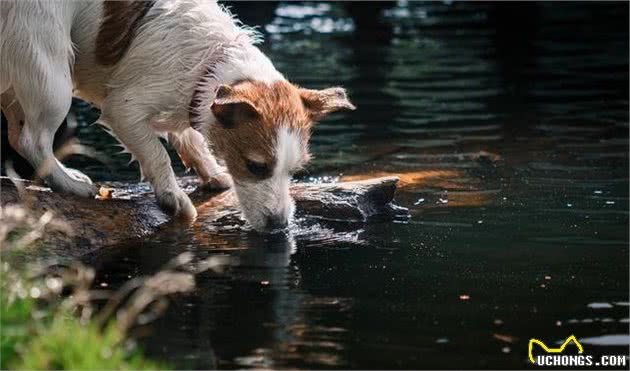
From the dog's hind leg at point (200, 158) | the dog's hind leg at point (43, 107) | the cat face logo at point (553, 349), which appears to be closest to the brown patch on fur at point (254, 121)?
the dog's hind leg at point (43, 107)

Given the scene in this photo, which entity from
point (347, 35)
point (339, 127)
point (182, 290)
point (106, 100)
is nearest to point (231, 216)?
point (106, 100)

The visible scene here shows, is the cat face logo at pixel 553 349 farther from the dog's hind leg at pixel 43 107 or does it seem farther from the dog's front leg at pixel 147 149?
the dog's hind leg at pixel 43 107

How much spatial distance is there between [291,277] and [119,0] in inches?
87.9

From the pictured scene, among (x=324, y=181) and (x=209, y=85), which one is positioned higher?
(x=209, y=85)

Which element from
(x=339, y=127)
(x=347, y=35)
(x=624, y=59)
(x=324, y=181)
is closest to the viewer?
(x=324, y=181)

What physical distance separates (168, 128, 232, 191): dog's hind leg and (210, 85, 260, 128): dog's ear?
123cm

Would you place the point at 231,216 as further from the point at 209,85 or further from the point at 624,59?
the point at 624,59

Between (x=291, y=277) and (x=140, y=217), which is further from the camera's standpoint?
(x=140, y=217)

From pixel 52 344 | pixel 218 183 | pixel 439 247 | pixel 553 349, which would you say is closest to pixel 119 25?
pixel 218 183

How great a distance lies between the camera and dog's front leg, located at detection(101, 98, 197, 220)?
25.5 ft

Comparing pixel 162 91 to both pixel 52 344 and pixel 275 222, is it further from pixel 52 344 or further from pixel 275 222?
pixel 52 344

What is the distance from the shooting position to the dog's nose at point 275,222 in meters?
7.38

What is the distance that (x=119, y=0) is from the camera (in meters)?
7.74

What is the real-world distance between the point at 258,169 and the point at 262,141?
183 mm
